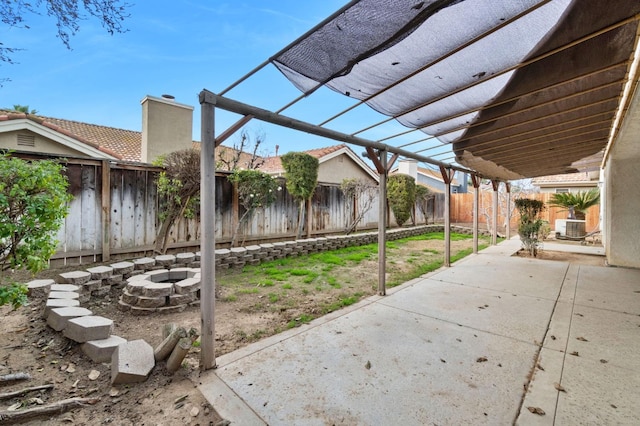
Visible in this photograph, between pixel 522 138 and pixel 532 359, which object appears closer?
pixel 532 359

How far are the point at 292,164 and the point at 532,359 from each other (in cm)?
649

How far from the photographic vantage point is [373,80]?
2.72 meters

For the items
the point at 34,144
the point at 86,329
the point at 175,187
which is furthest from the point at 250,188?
the point at 34,144

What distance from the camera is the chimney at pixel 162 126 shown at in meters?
8.73

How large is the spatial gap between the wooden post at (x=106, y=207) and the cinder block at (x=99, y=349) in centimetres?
307

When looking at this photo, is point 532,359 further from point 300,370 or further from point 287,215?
point 287,215

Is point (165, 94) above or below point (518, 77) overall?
above

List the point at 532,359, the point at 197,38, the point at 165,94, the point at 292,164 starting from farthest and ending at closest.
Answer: the point at 165,94, the point at 292,164, the point at 197,38, the point at 532,359

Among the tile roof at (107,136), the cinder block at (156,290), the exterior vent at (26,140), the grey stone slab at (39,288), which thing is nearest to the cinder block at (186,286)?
the cinder block at (156,290)

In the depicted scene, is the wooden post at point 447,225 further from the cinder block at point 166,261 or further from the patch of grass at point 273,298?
the cinder block at point 166,261

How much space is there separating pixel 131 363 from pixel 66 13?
2.61 m

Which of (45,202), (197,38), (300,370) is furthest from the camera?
(197,38)

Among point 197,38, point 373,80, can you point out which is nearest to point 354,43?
point 373,80

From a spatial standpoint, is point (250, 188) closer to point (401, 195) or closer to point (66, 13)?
point (66, 13)
